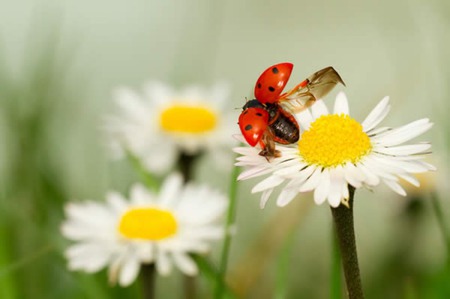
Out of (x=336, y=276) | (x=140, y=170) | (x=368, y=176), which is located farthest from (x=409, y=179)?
(x=140, y=170)

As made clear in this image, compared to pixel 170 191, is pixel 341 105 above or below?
above

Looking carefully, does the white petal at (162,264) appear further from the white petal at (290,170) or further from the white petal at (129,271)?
the white petal at (290,170)

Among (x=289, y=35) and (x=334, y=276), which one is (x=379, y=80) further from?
(x=334, y=276)

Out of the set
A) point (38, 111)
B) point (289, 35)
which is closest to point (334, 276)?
point (38, 111)

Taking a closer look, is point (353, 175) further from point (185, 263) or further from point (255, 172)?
point (185, 263)

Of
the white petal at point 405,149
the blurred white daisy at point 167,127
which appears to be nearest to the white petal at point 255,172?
the white petal at point 405,149

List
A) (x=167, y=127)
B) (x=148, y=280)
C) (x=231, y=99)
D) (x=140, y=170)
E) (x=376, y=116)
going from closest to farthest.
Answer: (x=376, y=116) → (x=148, y=280) → (x=140, y=170) → (x=167, y=127) → (x=231, y=99)

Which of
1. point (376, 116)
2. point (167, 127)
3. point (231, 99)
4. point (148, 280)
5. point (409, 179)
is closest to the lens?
point (409, 179)
